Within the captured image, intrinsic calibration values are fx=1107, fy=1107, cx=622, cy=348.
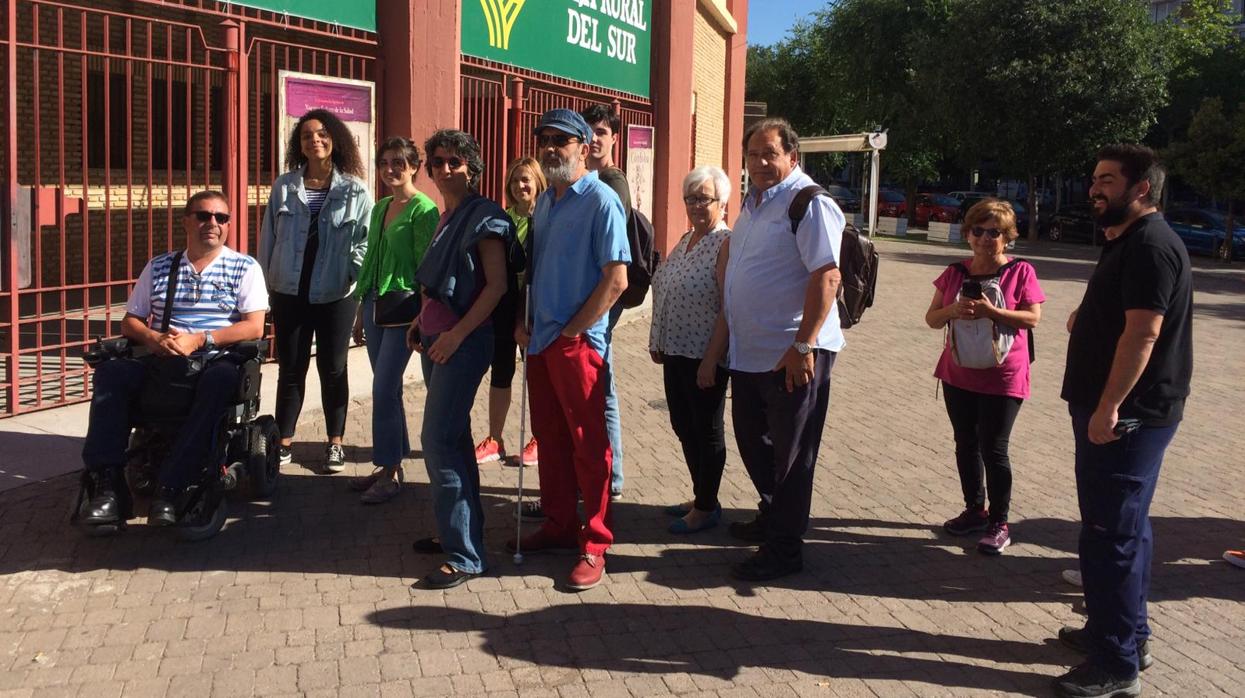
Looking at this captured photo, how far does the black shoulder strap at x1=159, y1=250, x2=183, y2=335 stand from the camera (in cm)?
498

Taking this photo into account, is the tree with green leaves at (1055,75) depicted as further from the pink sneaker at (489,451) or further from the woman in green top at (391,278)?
the woman in green top at (391,278)

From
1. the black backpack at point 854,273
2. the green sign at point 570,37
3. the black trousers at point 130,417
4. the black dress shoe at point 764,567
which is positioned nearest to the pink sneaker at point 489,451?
the black trousers at point 130,417

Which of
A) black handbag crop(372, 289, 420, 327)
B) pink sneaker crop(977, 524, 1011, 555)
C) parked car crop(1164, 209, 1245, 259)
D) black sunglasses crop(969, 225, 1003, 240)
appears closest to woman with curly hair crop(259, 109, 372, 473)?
black handbag crop(372, 289, 420, 327)

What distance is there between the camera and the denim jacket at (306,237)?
581 centimetres

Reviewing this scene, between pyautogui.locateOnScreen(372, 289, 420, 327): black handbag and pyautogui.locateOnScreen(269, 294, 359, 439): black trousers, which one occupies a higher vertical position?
pyautogui.locateOnScreen(372, 289, 420, 327): black handbag

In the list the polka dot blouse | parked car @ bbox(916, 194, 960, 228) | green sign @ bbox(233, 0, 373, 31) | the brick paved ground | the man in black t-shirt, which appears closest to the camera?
the man in black t-shirt

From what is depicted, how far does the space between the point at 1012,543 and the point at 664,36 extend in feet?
36.6

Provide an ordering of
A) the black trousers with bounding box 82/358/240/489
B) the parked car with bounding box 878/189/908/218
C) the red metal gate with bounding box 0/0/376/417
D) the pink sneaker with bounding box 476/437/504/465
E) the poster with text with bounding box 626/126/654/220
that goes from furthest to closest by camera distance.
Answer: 1. the parked car with bounding box 878/189/908/218
2. the poster with text with bounding box 626/126/654/220
3. the red metal gate with bounding box 0/0/376/417
4. the pink sneaker with bounding box 476/437/504/465
5. the black trousers with bounding box 82/358/240/489

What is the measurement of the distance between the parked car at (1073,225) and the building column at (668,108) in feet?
67.5

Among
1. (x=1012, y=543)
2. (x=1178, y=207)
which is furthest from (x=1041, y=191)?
(x=1012, y=543)

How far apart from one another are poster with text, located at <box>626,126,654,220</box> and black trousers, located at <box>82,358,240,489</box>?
30.1ft

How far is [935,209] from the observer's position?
39312 millimetres

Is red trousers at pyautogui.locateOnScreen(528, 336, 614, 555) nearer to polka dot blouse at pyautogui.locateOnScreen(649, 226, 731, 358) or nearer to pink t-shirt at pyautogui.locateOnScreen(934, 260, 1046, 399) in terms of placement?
polka dot blouse at pyautogui.locateOnScreen(649, 226, 731, 358)

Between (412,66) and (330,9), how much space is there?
819 mm
